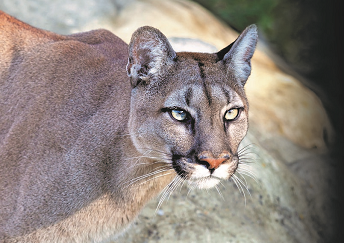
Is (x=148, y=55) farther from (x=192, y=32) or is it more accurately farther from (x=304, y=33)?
(x=304, y=33)

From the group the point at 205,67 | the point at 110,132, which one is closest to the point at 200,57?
the point at 205,67

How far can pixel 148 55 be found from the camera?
2.50 meters

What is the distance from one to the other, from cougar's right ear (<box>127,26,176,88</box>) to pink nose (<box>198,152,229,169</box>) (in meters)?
0.57

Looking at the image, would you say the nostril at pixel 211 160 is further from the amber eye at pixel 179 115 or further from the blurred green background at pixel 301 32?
the blurred green background at pixel 301 32

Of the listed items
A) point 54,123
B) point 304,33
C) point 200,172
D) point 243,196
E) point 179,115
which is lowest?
point 243,196

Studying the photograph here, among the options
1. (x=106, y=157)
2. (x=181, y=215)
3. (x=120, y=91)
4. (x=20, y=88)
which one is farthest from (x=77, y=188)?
(x=181, y=215)

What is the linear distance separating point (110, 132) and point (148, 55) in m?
0.53

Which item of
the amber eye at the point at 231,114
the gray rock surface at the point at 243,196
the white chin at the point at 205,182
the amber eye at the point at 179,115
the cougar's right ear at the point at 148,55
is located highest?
the cougar's right ear at the point at 148,55

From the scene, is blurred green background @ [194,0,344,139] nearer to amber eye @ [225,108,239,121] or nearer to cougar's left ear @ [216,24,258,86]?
cougar's left ear @ [216,24,258,86]

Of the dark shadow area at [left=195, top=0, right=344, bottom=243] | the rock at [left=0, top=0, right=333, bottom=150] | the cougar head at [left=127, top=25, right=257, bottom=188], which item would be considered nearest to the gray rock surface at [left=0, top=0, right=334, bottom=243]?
the rock at [left=0, top=0, right=333, bottom=150]

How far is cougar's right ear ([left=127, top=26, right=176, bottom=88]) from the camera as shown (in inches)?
96.1

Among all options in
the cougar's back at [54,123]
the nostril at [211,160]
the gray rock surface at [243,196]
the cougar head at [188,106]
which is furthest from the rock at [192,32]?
the nostril at [211,160]

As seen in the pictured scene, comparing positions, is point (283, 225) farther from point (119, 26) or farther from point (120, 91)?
point (119, 26)

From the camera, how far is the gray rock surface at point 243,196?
12.5 feet
